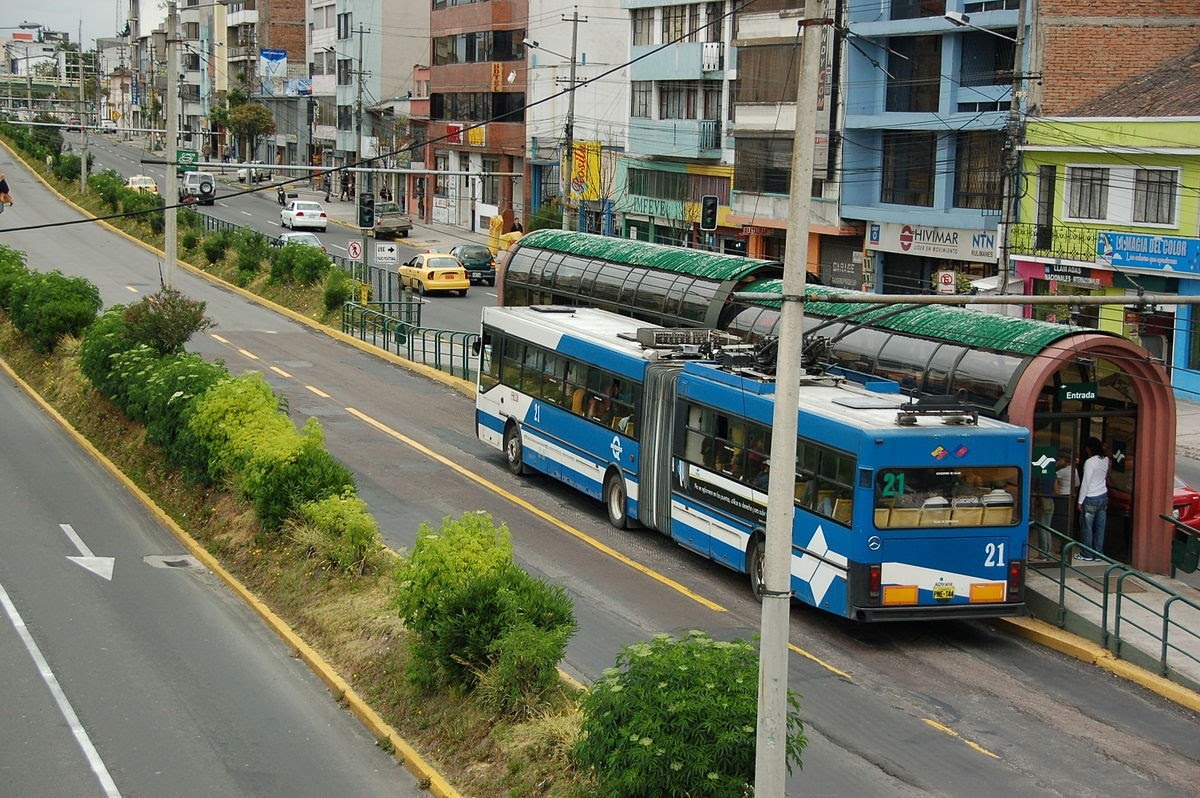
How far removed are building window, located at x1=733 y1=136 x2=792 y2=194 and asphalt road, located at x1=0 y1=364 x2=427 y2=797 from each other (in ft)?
114

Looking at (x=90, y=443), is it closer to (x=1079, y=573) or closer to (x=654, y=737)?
(x=1079, y=573)

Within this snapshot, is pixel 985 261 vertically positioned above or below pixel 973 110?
below

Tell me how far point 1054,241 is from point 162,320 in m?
24.6

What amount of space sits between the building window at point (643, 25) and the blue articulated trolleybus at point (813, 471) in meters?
41.2

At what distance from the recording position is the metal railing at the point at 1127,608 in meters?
15.9

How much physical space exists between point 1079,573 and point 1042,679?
2.50m

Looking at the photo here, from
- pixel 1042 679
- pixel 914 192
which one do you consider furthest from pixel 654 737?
pixel 914 192

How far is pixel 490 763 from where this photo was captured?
40.8 feet

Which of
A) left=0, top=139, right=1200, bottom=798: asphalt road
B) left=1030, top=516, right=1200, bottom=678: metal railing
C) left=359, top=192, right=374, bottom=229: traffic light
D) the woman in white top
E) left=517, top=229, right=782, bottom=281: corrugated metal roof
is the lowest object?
left=0, top=139, right=1200, bottom=798: asphalt road

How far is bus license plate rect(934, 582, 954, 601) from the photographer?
16.9m

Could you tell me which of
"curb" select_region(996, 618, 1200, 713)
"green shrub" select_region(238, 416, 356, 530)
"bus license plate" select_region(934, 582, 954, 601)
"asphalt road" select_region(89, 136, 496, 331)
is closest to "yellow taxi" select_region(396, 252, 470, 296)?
"asphalt road" select_region(89, 136, 496, 331)

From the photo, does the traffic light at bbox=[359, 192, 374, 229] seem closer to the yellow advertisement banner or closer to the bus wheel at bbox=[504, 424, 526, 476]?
the bus wheel at bbox=[504, 424, 526, 476]

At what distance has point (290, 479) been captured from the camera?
19109mm

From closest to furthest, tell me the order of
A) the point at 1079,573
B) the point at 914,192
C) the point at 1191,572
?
the point at 1079,573 → the point at 1191,572 → the point at 914,192
